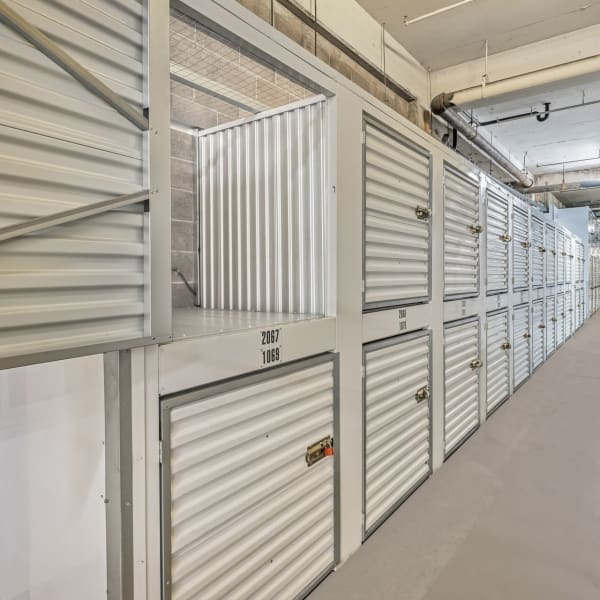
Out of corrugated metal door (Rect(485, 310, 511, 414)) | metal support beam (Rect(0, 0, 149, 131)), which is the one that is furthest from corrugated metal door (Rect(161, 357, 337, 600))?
corrugated metal door (Rect(485, 310, 511, 414))

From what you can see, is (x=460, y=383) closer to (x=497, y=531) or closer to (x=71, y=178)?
(x=497, y=531)

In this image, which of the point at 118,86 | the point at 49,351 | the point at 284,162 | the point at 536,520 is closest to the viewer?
the point at 49,351

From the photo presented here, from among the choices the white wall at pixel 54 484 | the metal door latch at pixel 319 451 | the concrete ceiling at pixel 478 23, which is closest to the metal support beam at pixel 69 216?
the white wall at pixel 54 484

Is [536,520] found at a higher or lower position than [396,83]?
lower

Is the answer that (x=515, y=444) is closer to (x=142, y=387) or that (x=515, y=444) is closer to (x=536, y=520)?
(x=536, y=520)

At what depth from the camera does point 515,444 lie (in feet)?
11.5

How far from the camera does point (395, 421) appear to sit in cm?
245

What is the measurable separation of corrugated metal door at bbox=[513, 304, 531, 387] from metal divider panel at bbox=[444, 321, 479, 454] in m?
1.63

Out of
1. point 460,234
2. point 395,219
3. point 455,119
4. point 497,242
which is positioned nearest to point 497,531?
point 395,219

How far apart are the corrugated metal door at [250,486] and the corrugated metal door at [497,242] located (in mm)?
2912

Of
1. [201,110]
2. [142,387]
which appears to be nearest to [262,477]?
[142,387]

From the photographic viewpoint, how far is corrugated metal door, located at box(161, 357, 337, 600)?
1299 mm

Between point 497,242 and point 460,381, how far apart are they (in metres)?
1.73

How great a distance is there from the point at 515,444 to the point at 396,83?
3377 mm
